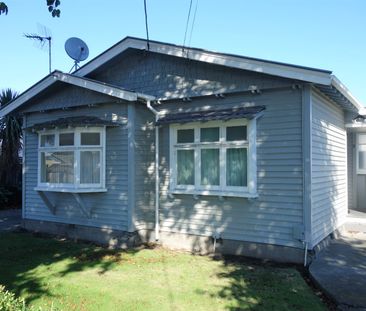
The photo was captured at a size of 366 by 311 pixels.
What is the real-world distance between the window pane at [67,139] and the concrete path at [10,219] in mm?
3728

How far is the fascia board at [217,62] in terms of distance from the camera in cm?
679

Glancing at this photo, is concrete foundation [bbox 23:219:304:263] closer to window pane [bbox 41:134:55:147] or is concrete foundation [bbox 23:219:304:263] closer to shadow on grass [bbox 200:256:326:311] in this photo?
shadow on grass [bbox 200:256:326:311]

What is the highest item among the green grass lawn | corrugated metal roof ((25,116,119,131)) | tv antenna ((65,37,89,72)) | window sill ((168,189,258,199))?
tv antenna ((65,37,89,72))

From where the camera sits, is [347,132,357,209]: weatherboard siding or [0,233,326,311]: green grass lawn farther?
[347,132,357,209]: weatherboard siding

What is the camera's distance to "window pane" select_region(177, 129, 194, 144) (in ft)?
28.0

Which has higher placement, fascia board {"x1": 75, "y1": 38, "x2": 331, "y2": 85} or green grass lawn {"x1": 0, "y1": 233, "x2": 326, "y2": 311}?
fascia board {"x1": 75, "y1": 38, "x2": 331, "y2": 85}

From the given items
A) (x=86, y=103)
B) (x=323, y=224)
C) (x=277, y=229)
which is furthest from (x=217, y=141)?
(x=86, y=103)

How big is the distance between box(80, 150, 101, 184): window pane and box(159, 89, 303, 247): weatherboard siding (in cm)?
275

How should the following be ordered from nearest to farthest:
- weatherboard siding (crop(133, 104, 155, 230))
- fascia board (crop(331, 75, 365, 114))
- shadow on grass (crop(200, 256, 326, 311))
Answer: shadow on grass (crop(200, 256, 326, 311)) < fascia board (crop(331, 75, 365, 114)) < weatherboard siding (crop(133, 104, 155, 230))

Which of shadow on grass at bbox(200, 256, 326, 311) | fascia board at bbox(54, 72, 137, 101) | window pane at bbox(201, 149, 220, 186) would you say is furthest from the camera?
fascia board at bbox(54, 72, 137, 101)

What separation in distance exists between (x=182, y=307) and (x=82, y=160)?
5.14 metres

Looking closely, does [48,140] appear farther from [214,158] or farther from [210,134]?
[214,158]

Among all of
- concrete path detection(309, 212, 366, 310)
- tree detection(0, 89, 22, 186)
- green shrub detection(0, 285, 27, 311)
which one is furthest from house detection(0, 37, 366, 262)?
tree detection(0, 89, 22, 186)

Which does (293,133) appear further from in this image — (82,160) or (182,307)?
(82,160)
